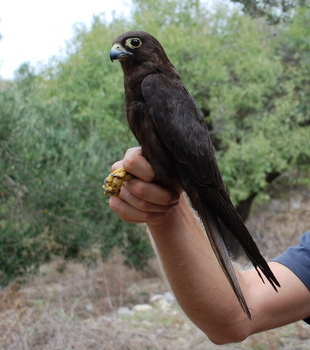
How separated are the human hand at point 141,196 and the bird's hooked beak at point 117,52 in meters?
0.57

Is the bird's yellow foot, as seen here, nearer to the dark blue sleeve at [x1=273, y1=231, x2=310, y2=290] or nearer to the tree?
the dark blue sleeve at [x1=273, y1=231, x2=310, y2=290]

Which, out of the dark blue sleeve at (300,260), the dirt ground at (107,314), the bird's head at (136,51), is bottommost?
the dirt ground at (107,314)

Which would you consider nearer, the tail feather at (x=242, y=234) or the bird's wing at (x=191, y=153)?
the tail feather at (x=242, y=234)

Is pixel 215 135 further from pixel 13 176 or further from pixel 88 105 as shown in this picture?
pixel 13 176

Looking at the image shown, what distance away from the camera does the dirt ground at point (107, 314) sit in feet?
16.5

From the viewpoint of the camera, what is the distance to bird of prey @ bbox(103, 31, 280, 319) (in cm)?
196

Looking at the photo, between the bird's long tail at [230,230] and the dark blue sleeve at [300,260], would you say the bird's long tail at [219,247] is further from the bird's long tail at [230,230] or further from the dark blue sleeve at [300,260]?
the dark blue sleeve at [300,260]

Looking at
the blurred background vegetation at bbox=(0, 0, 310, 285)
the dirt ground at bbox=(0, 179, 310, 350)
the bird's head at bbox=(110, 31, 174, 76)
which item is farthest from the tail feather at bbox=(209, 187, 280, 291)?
the blurred background vegetation at bbox=(0, 0, 310, 285)

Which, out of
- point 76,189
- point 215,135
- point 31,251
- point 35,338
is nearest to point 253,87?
point 215,135

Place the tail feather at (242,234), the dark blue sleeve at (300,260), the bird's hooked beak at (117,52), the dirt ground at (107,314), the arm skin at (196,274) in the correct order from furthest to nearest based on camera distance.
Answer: the dirt ground at (107,314) < the dark blue sleeve at (300,260) < the bird's hooked beak at (117,52) < the arm skin at (196,274) < the tail feather at (242,234)

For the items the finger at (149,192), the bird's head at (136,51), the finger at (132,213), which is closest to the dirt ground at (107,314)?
the finger at (132,213)

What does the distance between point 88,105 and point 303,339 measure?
24.6ft

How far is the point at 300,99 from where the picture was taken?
12477 mm

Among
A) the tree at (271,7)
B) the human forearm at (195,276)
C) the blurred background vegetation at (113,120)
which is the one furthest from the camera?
the blurred background vegetation at (113,120)
